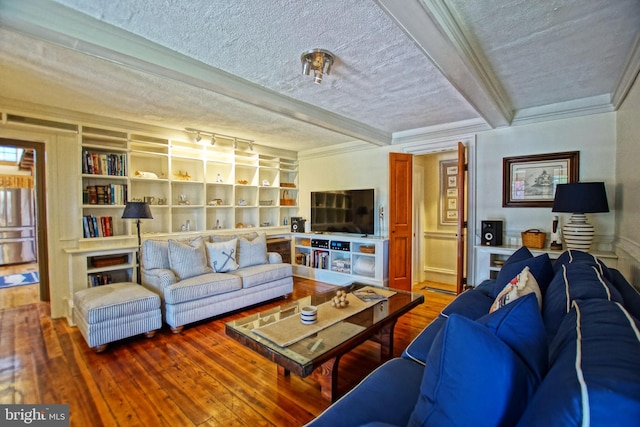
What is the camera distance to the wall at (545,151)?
3174 mm

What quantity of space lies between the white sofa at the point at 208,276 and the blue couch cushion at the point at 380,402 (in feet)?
7.80

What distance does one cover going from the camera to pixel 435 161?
5.26 metres

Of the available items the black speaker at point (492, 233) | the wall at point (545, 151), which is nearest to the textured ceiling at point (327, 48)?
the wall at point (545, 151)

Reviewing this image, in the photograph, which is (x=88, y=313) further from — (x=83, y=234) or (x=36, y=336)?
(x=83, y=234)

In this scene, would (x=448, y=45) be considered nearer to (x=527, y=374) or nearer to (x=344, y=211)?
(x=527, y=374)

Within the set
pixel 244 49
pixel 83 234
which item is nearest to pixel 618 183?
pixel 244 49

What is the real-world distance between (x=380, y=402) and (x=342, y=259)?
3.85 meters

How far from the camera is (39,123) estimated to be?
3.38m

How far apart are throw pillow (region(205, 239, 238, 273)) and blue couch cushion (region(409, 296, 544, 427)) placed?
325 centimetres

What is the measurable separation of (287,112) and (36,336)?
3.43m

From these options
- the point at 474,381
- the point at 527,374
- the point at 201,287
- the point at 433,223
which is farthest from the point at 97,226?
the point at 433,223

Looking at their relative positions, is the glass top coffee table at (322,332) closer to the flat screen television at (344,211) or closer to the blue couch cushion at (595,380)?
the blue couch cushion at (595,380)

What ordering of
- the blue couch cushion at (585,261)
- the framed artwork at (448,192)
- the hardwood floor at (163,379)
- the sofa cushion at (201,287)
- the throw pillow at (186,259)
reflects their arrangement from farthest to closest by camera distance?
the framed artwork at (448,192) < the throw pillow at (186,259) < the sofa cushion at (201,287) < the hardwood floor at (163,379) < the blue couch cushion at (585,261)

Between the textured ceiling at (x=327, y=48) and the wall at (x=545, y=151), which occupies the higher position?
the textured ceiling at (x=327, y=48)
